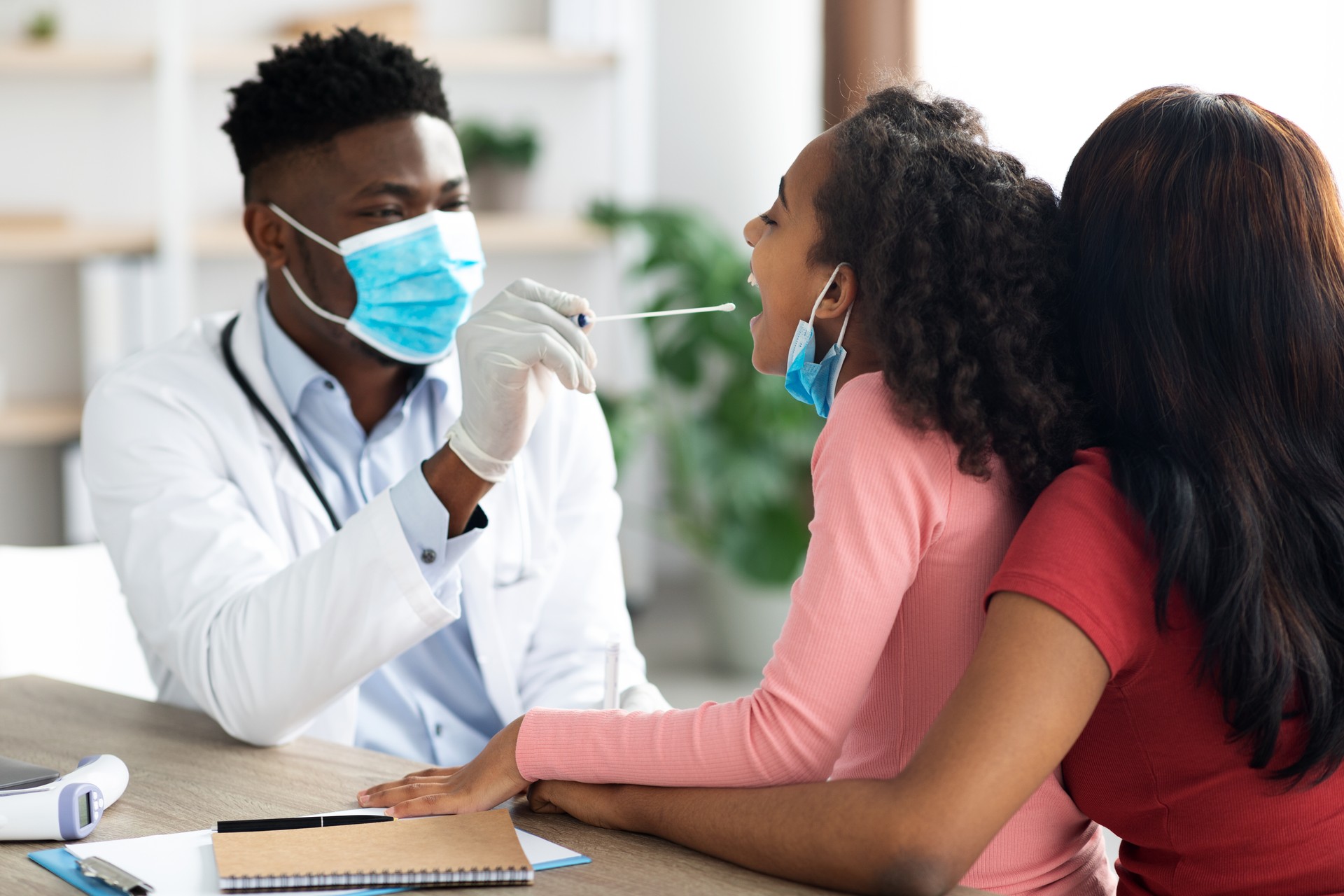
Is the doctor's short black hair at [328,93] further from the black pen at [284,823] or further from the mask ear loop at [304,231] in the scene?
the black pen at [284,823]

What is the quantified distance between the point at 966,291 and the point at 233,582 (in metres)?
0.85

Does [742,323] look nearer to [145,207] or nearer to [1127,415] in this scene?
[145,207]

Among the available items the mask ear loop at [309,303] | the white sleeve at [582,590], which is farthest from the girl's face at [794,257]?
the mask ear loop at [309,303]

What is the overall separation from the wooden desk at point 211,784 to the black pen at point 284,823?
72 millimetres

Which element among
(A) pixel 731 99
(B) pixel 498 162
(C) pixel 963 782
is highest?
(A) pixel 731 99

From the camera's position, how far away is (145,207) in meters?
3.89

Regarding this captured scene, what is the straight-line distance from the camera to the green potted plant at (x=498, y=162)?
389cm

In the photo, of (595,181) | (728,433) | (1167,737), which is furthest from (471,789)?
(595,181)

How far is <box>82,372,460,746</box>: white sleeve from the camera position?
127 cm

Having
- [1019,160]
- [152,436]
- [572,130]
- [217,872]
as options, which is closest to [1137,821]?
[1019,160]

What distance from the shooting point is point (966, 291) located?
99 cm

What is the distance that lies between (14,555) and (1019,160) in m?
1.37

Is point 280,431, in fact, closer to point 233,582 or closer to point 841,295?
point 233,582

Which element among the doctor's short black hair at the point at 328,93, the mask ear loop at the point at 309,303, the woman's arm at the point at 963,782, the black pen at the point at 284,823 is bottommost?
the black pen at the point at 284,823
